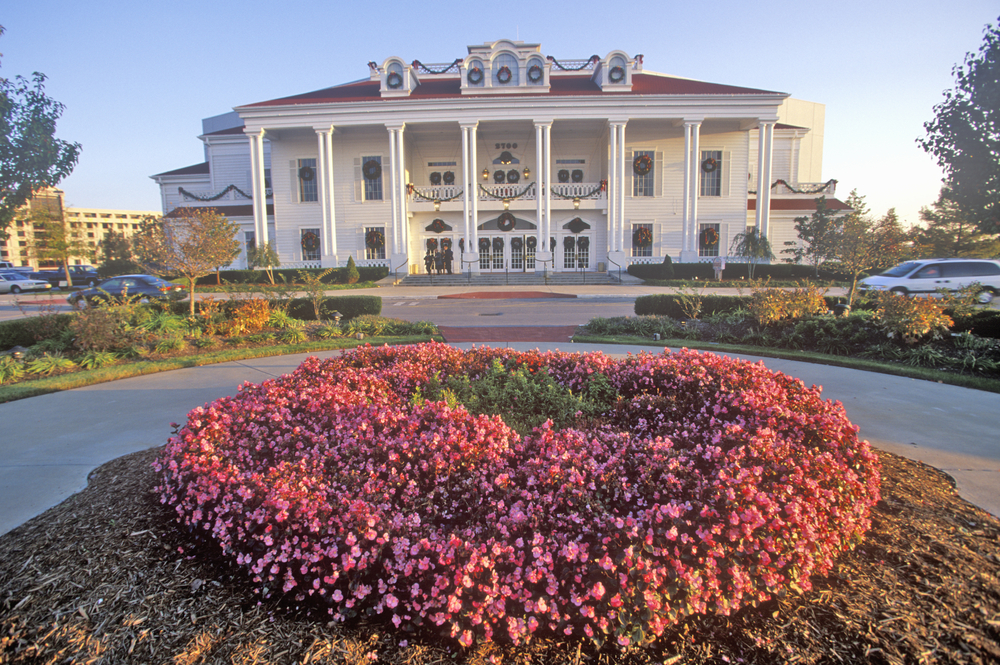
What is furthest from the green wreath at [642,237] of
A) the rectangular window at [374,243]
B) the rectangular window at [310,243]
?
the rectangular window at [310,243]

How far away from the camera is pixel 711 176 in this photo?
33.1 meters

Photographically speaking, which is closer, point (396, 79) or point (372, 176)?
point (396, 79)


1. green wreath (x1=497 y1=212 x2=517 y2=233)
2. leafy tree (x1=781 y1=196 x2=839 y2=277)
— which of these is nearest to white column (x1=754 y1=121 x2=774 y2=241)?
leafy tree (x1=781 y1=196 x2=839 y2=277)

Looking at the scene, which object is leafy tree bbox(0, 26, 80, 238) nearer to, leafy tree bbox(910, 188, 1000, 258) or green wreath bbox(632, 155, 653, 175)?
green wreath bbox(632, 155, 653, 175)

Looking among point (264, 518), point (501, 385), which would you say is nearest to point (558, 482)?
point (264, 518)

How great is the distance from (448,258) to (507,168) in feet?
23.7

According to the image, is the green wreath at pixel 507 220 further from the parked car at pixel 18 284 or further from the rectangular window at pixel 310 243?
the parked car at pixel 18 284

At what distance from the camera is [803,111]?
4312cm

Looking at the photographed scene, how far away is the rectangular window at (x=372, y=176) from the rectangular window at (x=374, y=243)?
1934mm

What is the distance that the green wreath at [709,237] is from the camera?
106ft

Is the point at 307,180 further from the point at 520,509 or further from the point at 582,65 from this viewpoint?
the point at 520,509

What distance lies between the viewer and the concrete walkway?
401 cm

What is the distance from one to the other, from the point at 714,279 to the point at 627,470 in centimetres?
2738

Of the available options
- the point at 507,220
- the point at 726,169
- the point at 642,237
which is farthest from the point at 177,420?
the point at 726,169
